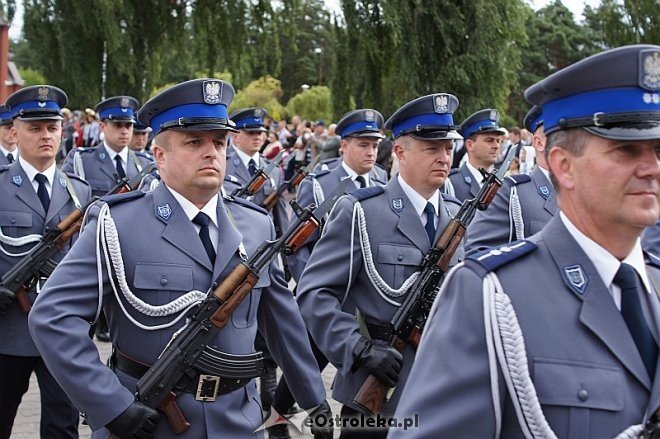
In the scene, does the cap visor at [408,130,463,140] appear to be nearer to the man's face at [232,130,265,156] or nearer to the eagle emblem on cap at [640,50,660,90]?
the eagle emblem on cap at [640,50,660,90]

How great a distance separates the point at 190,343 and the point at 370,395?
41.6 inches

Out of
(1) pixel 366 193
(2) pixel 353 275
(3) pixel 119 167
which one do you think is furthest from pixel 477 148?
(3) pixel 119 167

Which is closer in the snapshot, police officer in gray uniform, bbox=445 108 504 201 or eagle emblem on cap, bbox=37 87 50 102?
eagle emblem on cap, bbox=37 87 50 102

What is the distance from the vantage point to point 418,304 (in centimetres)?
407

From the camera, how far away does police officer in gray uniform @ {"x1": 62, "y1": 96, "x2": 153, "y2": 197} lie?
8.62 m

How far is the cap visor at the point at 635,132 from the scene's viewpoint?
6.33 feet

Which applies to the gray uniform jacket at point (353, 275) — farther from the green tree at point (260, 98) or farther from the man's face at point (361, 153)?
the green tree at point (260, 98)

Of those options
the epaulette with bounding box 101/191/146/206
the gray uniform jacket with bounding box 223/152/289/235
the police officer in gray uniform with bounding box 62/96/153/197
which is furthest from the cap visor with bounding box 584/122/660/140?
the police officer in gray uniform with bounding box 62/96/153/197

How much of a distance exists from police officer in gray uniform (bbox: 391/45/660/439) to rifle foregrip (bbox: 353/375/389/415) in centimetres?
187

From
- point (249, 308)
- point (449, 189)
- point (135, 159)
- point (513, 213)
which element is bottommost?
point (249, 308)

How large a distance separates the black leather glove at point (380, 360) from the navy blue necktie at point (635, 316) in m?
1.92

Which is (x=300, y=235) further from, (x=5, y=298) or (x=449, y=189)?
(x=449, y=189)

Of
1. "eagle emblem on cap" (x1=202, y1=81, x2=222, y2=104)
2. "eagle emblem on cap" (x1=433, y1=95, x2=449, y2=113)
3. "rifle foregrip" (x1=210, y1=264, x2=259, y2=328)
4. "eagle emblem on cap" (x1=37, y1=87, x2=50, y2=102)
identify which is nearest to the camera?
"rifle foregrip" (x1=210, y1=264, x2=259, y2=328)

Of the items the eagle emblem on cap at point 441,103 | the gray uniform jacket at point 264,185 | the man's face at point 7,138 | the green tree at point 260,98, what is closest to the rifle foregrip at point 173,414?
the eagle emblem on cap at point 441,103
